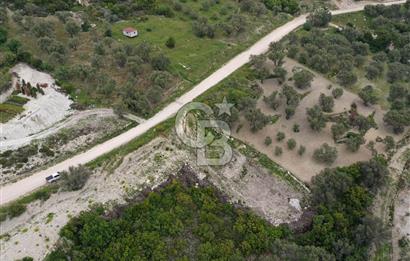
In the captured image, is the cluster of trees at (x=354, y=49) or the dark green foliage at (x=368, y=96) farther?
the cluster of trees at (x=354, y=49)

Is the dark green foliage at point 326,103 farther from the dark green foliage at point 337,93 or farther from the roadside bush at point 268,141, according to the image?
the roadside bush at point 268,141

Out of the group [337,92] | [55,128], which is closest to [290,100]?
[337,92]

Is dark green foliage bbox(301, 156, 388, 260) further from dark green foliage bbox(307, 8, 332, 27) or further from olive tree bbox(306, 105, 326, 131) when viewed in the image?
dark green foliage bbox(307, 8, 332, 27)

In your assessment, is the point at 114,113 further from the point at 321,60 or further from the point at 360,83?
the point at 360,83

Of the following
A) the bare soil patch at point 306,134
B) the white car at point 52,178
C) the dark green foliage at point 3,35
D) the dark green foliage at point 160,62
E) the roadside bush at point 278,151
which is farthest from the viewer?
the dark green foliage at point 3,35

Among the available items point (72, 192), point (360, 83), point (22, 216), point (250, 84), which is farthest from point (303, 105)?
point (22, 216)

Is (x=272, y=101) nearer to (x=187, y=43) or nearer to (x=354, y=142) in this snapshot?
(x=354, y=142)

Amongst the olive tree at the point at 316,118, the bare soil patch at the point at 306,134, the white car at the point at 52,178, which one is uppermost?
the white car at the point at 52,178

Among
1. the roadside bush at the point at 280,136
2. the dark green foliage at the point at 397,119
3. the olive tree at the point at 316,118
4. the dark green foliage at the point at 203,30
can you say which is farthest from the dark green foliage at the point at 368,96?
the dark green foliage at the point at 203,30

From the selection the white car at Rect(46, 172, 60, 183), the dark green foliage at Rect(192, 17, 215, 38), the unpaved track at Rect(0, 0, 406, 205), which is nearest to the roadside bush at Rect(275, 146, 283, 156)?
the unpaved track at Rect(0, 0, 406, 205)

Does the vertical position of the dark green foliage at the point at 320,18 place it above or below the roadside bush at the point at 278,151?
above
